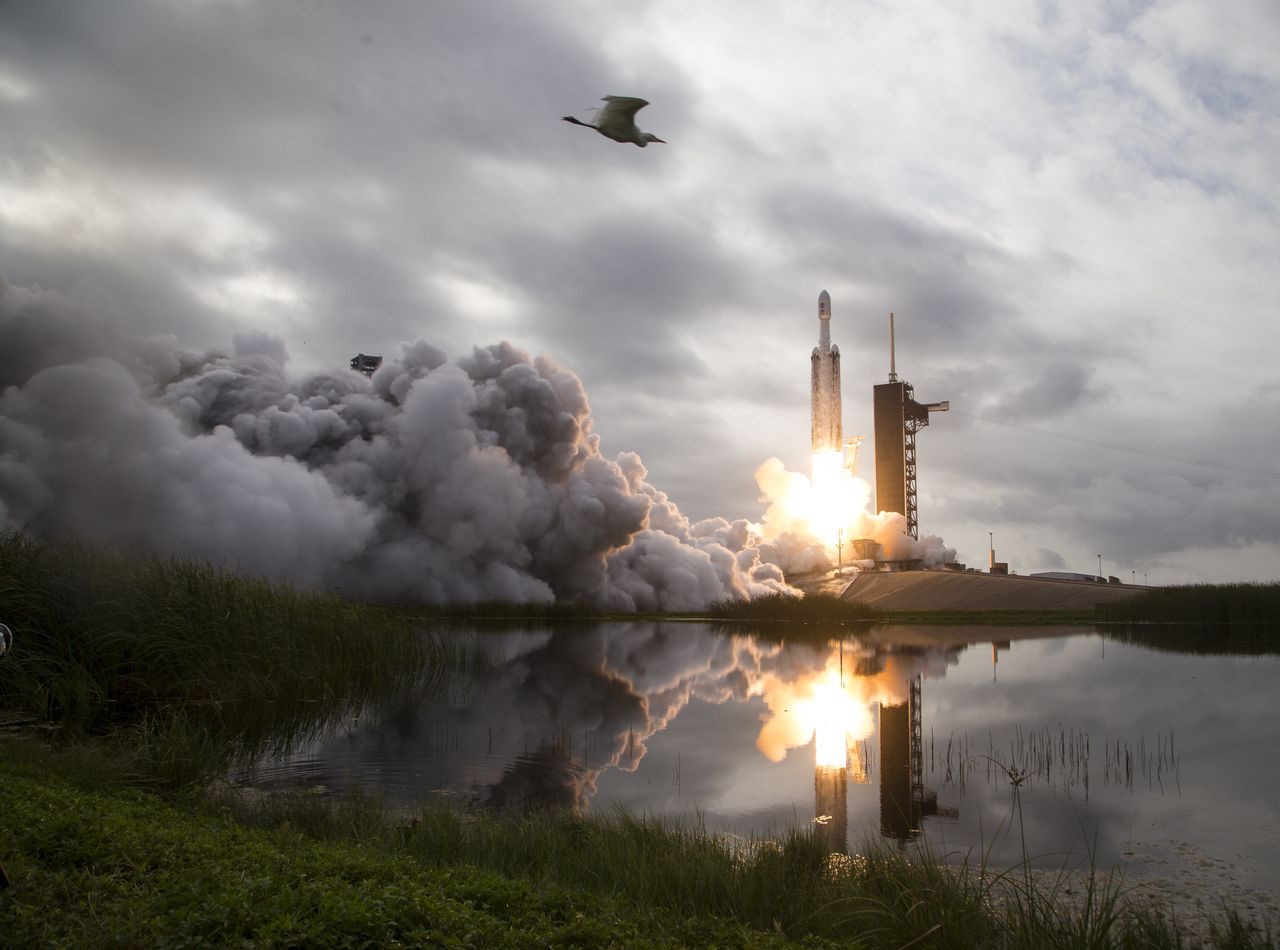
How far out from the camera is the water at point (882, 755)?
892 cm

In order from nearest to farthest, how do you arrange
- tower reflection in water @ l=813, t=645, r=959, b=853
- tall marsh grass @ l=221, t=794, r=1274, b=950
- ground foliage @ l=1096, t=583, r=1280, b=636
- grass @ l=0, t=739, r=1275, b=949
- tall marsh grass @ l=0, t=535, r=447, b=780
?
grass @ l=0, t=739, r=1275, b=949, tall marsh grass @ l=221, t=794, r=1274, b=950, tower reflection in water @ l=813, t=645, r=959, b=853, tall marsh grass @ l=0, t=535, r=447, b=780, ground foliage @ l=1096, t=583, r=1280, b=636

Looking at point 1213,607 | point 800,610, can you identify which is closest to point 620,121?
point 800,610

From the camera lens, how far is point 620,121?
21.4ft

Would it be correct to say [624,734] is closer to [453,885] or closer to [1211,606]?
[453,885]

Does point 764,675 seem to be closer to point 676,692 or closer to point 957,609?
point 676,692

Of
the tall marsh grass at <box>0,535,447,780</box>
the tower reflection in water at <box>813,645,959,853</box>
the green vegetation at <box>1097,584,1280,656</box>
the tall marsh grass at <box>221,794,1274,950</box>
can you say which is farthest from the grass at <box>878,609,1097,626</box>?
the tall marsh grass at <box>221,794,1274,950</box>

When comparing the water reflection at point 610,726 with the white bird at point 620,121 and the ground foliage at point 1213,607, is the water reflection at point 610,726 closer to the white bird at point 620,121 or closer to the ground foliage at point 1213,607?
the white bird at point 620,121

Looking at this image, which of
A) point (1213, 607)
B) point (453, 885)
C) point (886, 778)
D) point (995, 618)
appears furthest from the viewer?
point (995, 618)

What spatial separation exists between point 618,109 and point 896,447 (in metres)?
73.2

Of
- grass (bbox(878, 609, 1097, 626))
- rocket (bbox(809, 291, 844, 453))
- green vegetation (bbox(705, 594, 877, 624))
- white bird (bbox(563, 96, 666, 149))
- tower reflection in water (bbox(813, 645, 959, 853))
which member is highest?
rocket (bbox(809, 291, 844, 453))

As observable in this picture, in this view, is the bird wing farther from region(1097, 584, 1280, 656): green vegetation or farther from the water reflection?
region(1097, 584, 1280, 656): green vegetation

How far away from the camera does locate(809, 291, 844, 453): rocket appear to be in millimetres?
72188

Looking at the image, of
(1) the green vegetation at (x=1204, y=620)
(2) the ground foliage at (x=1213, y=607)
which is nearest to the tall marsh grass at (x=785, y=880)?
(1) the green vegetation at (x=1204, y=620)

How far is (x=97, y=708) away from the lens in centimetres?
1086
